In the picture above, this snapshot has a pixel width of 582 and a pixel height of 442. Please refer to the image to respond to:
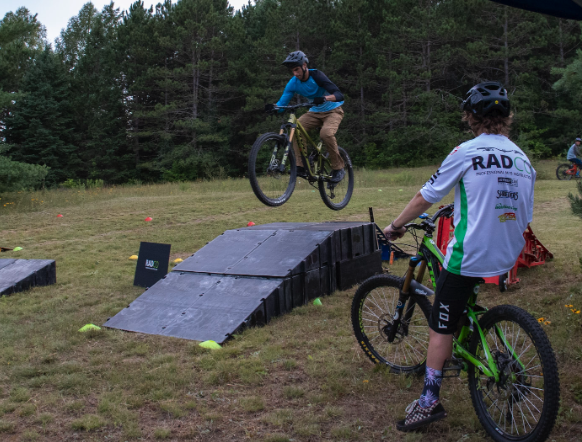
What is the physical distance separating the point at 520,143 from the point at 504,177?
26.5 meters

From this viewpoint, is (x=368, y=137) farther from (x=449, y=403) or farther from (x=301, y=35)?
(x=449, y=403)

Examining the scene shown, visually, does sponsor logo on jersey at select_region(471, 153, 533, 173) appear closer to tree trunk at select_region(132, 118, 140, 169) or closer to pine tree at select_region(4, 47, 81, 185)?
tree trunk at select_region(132, 118, 140, 169)

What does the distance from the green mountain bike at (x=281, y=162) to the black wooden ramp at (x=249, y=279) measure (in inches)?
21.4

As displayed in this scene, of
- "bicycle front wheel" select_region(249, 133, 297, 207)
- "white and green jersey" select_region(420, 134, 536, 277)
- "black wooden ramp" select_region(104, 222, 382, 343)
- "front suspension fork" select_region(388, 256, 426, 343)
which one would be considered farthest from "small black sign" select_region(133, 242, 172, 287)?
"white and green jersey" select_region(420, 134, 536, 277)

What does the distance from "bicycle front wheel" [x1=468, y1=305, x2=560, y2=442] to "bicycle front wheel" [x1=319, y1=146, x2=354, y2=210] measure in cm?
505

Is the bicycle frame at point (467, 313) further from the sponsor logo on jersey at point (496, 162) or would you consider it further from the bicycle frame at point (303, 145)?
the bicycle frame at point (303, 145)

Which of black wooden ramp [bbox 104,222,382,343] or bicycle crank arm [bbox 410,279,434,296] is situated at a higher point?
bicycle crank arm [bbox 410,279,434,296]

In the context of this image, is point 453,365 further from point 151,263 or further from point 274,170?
point 151,263

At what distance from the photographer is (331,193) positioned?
8.20 meters

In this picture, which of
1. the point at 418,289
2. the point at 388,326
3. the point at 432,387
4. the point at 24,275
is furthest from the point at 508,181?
the point at 24,275

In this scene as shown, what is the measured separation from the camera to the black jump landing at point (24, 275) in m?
7.30

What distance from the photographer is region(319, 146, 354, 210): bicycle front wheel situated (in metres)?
8.07

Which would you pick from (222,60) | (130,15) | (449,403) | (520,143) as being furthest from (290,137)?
(130,15)

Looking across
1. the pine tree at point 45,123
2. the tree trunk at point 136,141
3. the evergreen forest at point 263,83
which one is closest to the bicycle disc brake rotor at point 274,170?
the evergreen forest at point 263,83
